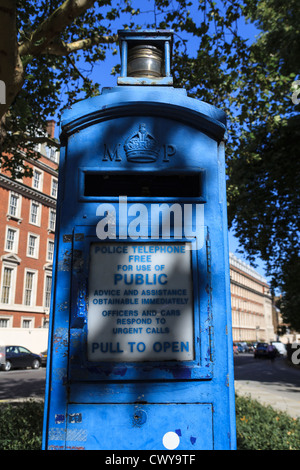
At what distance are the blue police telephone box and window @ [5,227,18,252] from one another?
28809 millimetres

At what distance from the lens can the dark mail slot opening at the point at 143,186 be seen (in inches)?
95.3

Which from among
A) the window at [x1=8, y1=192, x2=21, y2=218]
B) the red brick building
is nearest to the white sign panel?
the red brick building

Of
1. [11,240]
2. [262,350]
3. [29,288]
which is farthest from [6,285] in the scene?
[262,350]

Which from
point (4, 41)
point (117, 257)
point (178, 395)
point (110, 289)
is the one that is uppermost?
point (4, 41)

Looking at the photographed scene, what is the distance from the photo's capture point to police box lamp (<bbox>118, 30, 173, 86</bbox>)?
2.79 m

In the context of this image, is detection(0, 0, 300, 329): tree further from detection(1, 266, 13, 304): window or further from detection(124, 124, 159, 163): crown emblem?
detection(1, 266, 13, 304): window

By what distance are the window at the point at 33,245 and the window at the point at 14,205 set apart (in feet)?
7.13

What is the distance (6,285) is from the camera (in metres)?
28.6

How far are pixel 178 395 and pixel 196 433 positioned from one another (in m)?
0.19

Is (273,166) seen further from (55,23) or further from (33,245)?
(33,245)

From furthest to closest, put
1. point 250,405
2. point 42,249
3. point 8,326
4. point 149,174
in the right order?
point 42,249 → point 8,326 → point 250,405 → point 149,174

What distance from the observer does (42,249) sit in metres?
32.8

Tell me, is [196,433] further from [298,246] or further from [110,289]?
[298,246]
